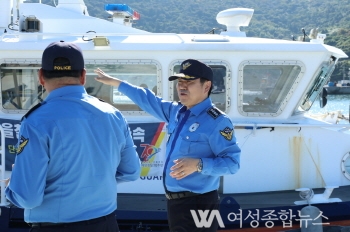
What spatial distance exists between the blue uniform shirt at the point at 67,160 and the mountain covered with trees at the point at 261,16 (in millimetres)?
13592

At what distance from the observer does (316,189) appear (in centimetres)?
500

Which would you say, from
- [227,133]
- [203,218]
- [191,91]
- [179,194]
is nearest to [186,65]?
[191,91]

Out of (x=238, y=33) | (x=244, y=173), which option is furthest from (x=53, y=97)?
(x=238, y=33)

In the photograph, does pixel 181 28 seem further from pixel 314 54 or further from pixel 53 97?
pixel 53 97

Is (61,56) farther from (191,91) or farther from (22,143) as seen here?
(191,91)

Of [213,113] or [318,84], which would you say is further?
[318,84]

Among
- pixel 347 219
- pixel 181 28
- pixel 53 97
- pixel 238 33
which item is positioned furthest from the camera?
pixel 181 28

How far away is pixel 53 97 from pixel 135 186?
301cm

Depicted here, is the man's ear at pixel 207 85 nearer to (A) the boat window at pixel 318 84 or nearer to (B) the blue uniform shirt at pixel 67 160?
(B) the blue uniform shirt at pixel 67 160

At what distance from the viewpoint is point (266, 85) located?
16.3 feet

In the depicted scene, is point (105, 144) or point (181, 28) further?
point (181, 28)

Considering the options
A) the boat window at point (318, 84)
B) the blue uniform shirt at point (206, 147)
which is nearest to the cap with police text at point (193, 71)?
the blue uniform shirt at point (206, 147)

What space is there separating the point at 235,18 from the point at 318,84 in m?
1.34

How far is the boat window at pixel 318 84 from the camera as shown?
16.7 feet
